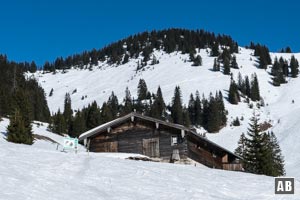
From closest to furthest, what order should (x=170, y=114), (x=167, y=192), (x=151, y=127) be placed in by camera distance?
1. (x=167, y=192)
2. (x=151, y=127)
3. (x=170, y=114)

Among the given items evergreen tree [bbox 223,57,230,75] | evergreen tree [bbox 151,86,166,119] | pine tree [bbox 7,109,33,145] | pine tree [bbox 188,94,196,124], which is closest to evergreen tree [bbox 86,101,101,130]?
evergreen tree [bbox 151,86,166,119]

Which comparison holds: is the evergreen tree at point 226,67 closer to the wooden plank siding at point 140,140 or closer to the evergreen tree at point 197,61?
the evergreen tree at point 197,61

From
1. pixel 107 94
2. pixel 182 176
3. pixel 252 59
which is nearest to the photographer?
pixel 182 176

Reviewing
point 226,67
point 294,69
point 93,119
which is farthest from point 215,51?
point 93,119

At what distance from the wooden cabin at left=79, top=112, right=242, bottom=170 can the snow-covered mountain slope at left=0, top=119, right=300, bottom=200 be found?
625 inches

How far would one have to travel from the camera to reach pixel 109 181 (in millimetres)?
16438

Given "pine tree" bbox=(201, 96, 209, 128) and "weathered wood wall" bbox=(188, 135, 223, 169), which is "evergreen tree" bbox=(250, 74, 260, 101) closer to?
"pine tree" bbox=(201, 96, 209, 128)

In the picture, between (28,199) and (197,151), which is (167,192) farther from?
(197,151)

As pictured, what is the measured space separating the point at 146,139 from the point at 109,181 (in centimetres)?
2231

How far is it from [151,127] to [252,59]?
161m

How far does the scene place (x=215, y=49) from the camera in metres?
196

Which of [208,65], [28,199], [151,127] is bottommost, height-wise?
[28,199]

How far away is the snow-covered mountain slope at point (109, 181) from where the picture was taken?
13.9 meters

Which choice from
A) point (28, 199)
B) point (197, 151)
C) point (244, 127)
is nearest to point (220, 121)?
point (244, 127)
